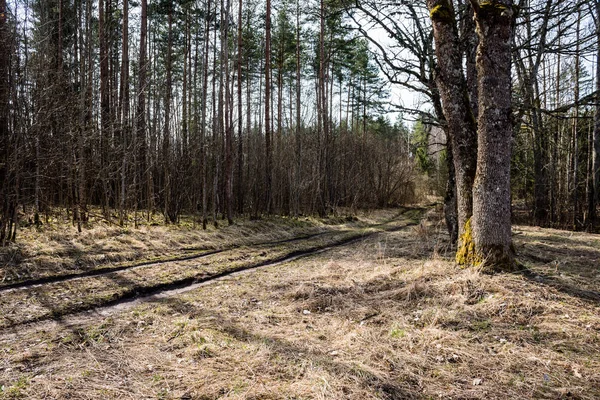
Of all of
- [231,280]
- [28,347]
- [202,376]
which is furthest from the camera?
[231,280]

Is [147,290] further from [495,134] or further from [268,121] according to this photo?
[268,121]

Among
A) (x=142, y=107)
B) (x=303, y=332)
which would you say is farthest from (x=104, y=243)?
(x=303, y=332)

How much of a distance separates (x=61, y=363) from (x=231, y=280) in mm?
3271

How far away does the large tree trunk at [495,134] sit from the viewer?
4453 mm

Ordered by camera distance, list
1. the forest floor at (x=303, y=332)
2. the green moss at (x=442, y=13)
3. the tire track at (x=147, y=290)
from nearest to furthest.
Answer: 1. the forest floor at (x=303, y=332)
2. the tire track at (x=147, y=290)
3. the green moss at (x=442, y=13)

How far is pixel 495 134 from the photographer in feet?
14.6

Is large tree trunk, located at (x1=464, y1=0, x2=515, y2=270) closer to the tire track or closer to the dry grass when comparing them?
the tire track

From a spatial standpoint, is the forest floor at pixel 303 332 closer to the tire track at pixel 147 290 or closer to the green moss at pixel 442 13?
the tire track at pixel 147 290

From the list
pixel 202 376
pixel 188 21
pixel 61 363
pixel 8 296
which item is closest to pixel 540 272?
pixel 202 376

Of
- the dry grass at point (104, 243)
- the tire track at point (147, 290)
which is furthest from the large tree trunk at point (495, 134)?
the dry grass at point (104, 243)

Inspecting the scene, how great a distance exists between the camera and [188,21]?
639 inches

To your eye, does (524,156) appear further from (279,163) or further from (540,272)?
(540,272)

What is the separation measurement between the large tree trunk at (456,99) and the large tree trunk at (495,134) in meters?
0.58

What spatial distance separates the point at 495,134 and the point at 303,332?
3.30m
